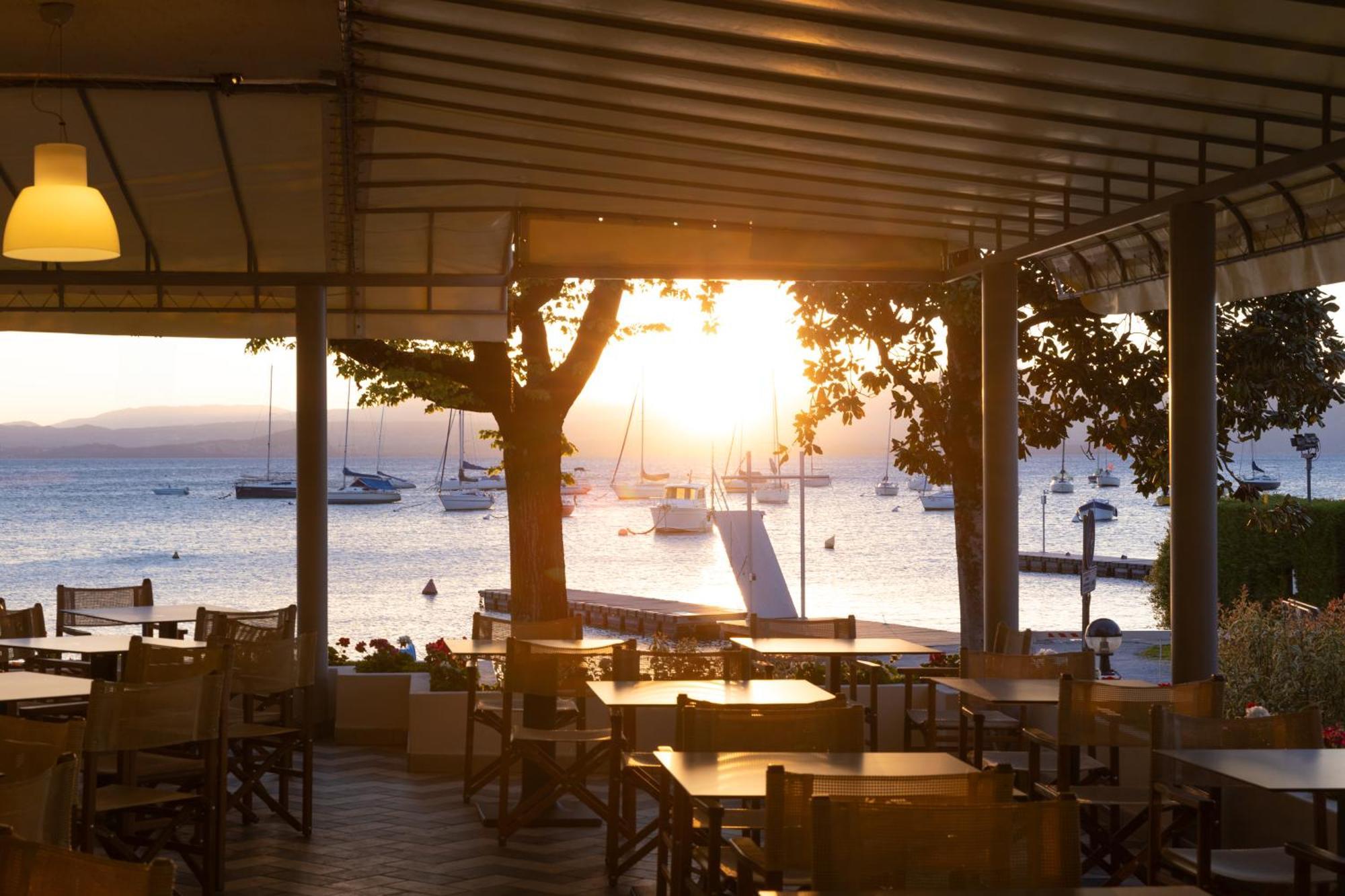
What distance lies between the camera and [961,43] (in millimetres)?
5156

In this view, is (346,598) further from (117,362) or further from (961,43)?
(961,43)

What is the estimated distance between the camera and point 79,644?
268 inches

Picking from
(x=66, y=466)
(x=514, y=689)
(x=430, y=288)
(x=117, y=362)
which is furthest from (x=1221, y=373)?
(x=66, y=466)

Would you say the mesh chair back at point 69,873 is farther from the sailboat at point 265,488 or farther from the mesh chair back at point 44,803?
the sailboat at point 265,488

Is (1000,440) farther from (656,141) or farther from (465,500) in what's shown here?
(465,500)

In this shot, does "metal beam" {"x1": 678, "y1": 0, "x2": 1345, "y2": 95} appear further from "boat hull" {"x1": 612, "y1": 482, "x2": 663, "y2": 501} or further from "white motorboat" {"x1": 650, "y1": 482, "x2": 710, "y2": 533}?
"boat hull" {"x1": 612, "y1": 482, "x2": 663, "y2": 501}

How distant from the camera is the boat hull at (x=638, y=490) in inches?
3543

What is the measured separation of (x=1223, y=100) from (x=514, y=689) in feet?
13.2

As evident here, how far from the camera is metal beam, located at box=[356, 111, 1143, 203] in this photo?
662 centimetres

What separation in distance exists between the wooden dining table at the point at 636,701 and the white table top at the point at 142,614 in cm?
318

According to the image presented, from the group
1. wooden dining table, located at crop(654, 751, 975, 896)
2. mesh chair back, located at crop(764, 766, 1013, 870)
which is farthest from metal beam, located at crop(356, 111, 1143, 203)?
mesh chair back, located at crop(764, 766, 1013, 870)

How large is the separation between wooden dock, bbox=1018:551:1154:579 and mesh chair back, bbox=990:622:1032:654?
3953 cm

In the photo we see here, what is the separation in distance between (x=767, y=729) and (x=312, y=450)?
5020mm

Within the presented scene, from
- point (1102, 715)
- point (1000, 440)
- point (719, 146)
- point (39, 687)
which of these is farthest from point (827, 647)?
point (39, 687)
